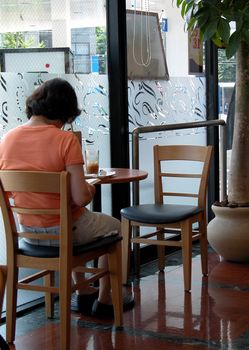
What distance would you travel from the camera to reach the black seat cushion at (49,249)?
3234 millimetres

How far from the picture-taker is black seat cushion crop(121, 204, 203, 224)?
164 inches

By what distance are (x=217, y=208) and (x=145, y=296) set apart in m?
0.99

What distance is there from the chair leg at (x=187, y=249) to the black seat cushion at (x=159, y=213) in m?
0.07

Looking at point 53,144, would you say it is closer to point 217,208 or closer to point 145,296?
→ point 145,296

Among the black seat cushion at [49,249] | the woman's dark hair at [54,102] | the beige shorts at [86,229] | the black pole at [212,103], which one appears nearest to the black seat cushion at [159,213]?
the beige shorts at [86,229]

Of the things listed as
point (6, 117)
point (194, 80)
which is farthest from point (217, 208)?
point (6, 117)

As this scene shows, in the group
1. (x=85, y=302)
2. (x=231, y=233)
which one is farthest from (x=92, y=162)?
(x=231, y=233)

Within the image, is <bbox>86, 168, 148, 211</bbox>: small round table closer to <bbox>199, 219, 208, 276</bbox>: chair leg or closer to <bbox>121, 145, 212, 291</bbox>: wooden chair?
<bbox>121, 145, 212, 291</bbox>: wooden chair

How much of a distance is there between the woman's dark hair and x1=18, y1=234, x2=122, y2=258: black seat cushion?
0.61 m

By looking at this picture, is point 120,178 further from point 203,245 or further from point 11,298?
point 203,245

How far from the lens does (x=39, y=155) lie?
326 centimetres

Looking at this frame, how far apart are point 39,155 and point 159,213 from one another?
3.92 feet

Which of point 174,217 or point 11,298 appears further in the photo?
point 174,217

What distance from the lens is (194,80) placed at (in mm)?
5715
